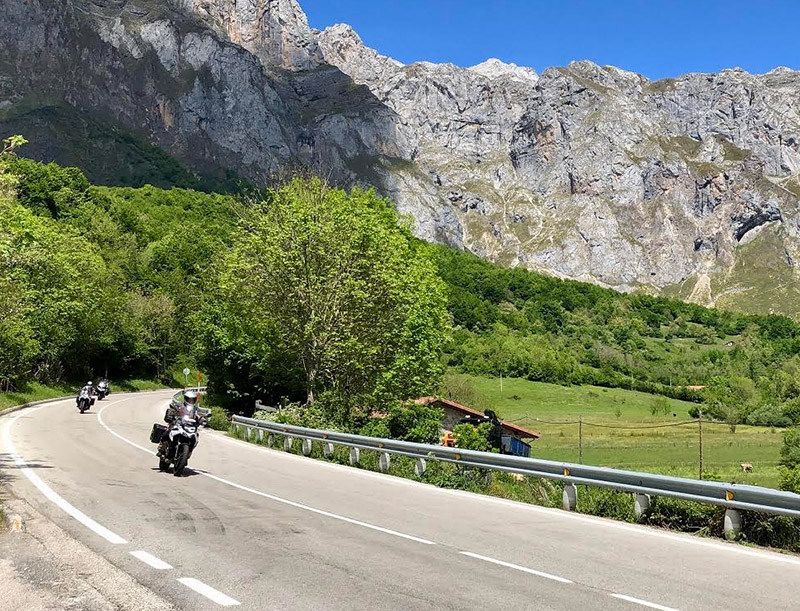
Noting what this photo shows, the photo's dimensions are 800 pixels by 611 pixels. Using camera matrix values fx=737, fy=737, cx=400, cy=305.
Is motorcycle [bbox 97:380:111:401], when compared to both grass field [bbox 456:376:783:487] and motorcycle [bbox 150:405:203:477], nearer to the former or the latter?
grass field [bbox 456:376:783:487]

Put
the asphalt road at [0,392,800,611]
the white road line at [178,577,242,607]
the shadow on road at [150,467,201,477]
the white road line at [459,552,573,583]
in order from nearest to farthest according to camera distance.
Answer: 1. the white road line at [178,577,242,607]
2. the asphalt road at [0,392,800,611]
3. the white road line at [459,552,573,583]
4. the shadow on road at [150,467,201,477]

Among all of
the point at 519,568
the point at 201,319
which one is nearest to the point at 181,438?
the point at 519,568

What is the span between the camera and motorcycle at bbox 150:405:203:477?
15.4 meters

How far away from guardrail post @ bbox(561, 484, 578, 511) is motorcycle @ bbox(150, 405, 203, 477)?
755cm

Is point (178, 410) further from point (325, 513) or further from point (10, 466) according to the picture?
point (325, 513)

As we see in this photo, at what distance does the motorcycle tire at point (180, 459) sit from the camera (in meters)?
15.4

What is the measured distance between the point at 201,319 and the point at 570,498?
1297 inches

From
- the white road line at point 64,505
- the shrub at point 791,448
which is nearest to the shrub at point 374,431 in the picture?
the white road line at point 64,505

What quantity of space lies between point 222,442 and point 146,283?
210 ft

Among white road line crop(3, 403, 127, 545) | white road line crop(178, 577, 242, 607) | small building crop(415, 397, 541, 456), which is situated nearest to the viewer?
white road line crop(178, 577, 242, 607)

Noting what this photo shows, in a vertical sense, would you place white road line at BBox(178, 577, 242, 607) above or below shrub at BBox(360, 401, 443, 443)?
above

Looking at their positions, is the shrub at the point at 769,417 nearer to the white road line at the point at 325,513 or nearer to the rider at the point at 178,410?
the rider at the point at 178,410

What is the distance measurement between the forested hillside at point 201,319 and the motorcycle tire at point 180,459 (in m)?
4.79

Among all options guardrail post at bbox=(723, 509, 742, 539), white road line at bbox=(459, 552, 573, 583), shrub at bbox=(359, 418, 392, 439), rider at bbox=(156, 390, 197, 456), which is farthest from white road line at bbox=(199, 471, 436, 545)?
shrub at bbox=(359, 418, 392, 439)
